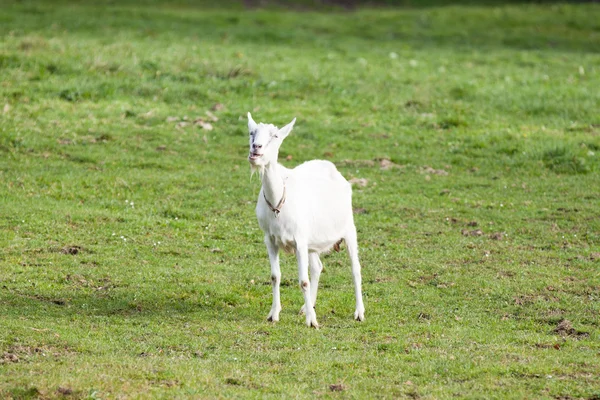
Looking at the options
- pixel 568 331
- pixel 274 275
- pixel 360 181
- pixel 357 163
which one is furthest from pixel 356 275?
pixel 357 163

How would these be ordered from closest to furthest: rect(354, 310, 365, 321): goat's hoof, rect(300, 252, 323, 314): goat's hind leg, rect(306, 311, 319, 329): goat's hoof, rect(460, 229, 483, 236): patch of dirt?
1. rect(306, 311, 319, 329): goat's hoof
2. rect(354, 310, 365, 321): goat's hoof
3. rect(300, 252, 323, 314): goat's hind leg
4. rect(460, 229, 483, 236): patch of dirt

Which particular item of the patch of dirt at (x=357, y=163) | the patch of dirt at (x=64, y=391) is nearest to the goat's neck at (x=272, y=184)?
the patch of dirt at (x=64, y=391)

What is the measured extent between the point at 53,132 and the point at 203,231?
703 cm

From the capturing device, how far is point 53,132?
22.1 m

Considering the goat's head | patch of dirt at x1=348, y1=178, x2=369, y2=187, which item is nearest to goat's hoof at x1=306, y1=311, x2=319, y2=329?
the goat's head

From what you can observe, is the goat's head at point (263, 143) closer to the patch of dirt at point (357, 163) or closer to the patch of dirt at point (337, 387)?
the patch of dirt at point (337, 387)

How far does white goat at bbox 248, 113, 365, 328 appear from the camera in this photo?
39.0 feet

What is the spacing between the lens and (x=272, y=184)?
39.2ft

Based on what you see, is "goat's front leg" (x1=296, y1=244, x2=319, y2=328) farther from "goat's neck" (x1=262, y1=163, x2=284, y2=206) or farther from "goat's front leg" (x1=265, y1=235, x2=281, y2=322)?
"goat's neck" (x1=262, y1=163, x2=284, y2=206)

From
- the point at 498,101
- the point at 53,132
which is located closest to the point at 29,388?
the point at 53,132

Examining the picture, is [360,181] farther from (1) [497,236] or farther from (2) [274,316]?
(2) [274,316]

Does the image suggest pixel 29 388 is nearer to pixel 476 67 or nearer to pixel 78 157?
pixel 78 157

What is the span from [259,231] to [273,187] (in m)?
5.21

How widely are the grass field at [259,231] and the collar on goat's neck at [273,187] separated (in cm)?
163
